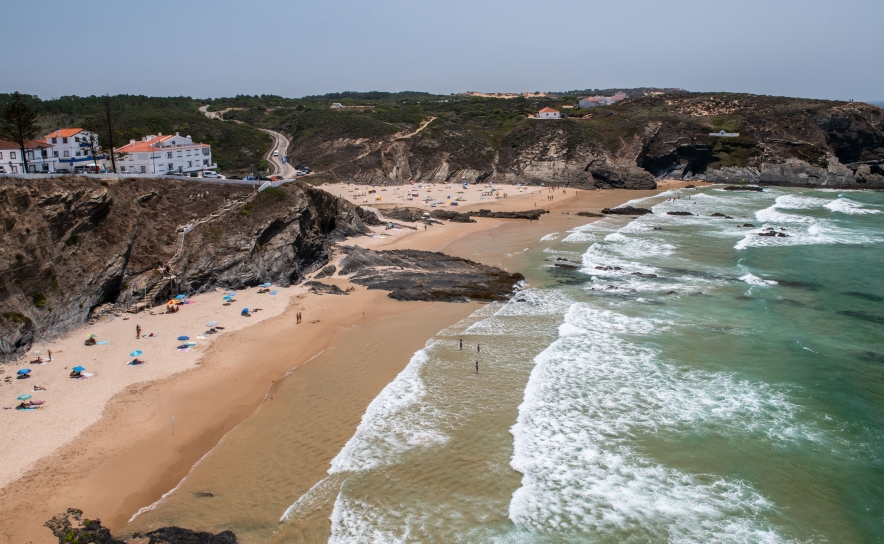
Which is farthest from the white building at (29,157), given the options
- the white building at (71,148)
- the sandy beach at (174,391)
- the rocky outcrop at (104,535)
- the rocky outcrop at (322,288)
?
the rocky outcrop at (104,535)

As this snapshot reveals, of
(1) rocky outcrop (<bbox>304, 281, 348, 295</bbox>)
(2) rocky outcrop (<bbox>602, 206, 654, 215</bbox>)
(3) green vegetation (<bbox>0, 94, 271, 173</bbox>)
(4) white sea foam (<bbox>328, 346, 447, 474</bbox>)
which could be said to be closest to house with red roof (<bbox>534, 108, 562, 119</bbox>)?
(2) rocky outcrop (<bbox>602, 206, 654, 215</bbox>)

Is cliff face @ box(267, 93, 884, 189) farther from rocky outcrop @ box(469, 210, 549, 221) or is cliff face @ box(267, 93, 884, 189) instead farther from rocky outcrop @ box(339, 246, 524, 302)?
rocky outcrop @ box(339, 246, 524, 302)

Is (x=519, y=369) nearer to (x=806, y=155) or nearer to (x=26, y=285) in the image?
(x=26, y=285)

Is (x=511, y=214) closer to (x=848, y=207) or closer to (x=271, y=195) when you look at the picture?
(x=271, y=195)

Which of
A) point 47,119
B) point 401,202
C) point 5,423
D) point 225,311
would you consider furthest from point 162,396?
point 47,119

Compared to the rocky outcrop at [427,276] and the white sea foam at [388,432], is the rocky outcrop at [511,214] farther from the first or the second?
the white sea foam at [388,432]
